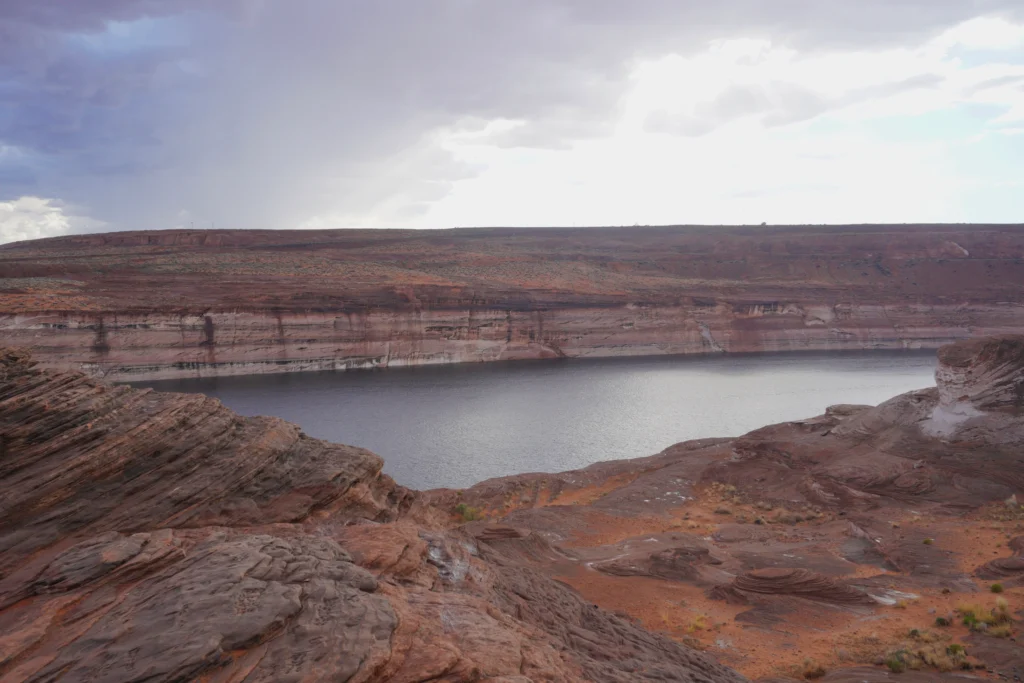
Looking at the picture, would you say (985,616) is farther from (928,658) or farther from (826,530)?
(826,530)

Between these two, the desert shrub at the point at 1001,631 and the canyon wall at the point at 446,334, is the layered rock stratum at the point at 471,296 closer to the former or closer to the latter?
the canyon wall at the point at 446,334

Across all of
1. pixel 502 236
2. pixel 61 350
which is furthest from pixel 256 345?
pixel 502 236

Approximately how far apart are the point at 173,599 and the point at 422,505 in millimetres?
5647

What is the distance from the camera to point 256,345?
4441 centimetres

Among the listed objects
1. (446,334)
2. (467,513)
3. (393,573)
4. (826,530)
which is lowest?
(467,513)

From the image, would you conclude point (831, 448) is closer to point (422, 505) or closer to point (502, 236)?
point (422, 505)

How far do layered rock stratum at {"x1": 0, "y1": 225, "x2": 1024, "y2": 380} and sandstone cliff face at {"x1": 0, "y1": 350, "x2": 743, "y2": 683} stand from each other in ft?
119

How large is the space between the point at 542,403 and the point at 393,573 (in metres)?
29.7

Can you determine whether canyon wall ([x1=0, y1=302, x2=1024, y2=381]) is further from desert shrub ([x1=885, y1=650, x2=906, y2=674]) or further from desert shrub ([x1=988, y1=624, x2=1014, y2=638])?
desert shrub ([x1=988, y1=624, x2=1014, y2=638])

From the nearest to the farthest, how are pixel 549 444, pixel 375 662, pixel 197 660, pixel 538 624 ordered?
pixel 197 660 < pixel 375 662 < pixel 538 624 < pixel 549 444

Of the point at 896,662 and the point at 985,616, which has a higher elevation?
the point at 896,662

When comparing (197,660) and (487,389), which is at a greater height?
(197,660)

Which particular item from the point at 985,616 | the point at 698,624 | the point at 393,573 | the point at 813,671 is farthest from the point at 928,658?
the point at 393,573

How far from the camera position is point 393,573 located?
685cm
